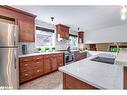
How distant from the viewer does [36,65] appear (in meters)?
3.76

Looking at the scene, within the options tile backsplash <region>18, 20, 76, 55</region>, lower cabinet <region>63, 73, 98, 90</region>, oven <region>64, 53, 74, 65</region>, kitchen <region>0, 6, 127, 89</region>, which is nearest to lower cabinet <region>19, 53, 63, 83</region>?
kitchen <region>0, 6, 127, 89</region>

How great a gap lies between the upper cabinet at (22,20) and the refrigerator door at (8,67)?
96cm

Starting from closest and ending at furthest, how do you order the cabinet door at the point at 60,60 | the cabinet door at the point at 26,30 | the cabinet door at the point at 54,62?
the cabinet door at the point at 26,30 → the cabinet door at the point at 54,62 → the cabinet door at the point at 60,60

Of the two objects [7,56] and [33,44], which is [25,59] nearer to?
[7,56]

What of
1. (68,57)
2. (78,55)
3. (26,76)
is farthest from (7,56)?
(78,55)

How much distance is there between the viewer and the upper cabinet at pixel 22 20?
10.1 ft

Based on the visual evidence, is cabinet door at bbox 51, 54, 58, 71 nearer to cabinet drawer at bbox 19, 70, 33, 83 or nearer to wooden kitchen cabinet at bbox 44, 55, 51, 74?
wooden kitchen cabinet at bbox 44, 55, 51, 74

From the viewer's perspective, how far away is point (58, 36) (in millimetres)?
5523

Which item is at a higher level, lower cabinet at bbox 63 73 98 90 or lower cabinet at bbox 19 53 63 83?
lower cabinet at bbox 63 73 98 90

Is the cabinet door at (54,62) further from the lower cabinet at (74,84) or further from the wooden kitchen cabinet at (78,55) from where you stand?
the lower cabinet at (74,84)

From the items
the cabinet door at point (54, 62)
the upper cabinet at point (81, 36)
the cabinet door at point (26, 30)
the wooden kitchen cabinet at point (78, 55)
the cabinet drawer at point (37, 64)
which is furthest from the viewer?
the upper cabinet at point (81, 36)

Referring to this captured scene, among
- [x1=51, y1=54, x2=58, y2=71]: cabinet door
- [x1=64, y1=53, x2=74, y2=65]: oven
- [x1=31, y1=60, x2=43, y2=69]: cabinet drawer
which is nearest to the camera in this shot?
[x1=31, y1=60, x2=43, y2=69]: cabinet drawer

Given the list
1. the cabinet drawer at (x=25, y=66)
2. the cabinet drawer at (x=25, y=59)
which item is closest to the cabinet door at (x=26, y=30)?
the cabinet drawer at (x=25, y=59)

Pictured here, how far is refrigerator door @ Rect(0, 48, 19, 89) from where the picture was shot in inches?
101
